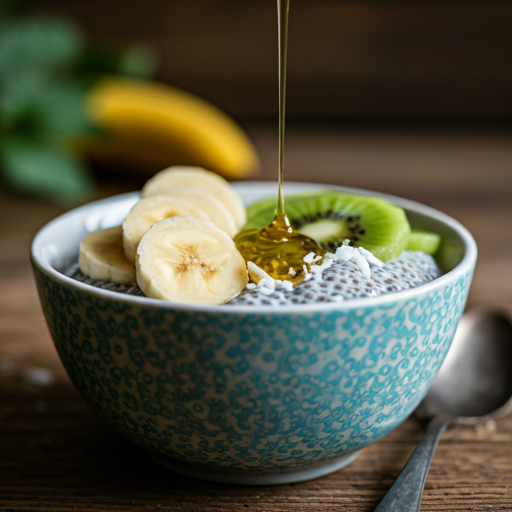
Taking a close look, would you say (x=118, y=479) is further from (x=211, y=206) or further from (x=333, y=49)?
(x=333, y=49)

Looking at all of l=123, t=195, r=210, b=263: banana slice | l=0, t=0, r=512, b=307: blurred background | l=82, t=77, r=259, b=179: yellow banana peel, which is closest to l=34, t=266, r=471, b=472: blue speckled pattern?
l=123, t=195, r=210, b=263: banana slice

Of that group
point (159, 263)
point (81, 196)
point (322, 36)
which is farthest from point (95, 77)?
point (159, 263)

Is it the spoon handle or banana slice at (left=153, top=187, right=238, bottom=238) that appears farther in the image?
banana slice at (left=153, top=187, right=238, bottom=238)

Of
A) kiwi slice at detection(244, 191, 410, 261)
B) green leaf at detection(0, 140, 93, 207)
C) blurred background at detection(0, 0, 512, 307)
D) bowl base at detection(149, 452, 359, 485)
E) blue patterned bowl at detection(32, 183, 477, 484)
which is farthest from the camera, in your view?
blurred background at detection(0, 0, 512, 307)

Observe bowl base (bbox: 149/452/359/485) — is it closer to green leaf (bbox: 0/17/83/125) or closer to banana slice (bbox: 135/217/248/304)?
banana slice (bbox: 135/217/248/304)

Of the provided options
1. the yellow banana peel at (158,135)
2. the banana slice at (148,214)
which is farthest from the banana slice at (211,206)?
the yellow banana peel at (158,135)

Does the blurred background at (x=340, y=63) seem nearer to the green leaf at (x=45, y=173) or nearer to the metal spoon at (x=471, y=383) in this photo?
the green leaf at (x=45, y=173)

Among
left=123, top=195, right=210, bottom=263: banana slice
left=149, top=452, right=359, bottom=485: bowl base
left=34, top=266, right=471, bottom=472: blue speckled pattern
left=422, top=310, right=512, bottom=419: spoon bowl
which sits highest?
left=123, top=195, right=210, bottom=263: banana slice

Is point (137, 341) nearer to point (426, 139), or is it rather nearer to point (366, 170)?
point (366, 170)

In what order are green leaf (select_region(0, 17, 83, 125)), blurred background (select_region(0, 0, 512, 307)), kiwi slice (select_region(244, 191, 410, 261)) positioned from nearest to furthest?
kiwi slice (select_region(244, 191, 410, 261)) < green leaf (select_region(0, 17, 83, 125)) < blurred background (select_region(0, 0, 512, 307))
